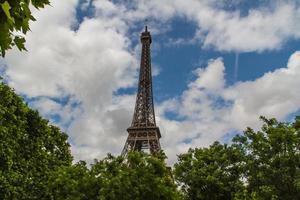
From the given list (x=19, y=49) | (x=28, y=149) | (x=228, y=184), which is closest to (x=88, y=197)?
(x=28, y=149)

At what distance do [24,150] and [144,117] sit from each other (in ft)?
154

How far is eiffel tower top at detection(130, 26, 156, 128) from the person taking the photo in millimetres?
75625

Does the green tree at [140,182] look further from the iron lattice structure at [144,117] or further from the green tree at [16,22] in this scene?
the iron lattice structure at [144,117]

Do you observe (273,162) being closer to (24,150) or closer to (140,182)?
(140,182)

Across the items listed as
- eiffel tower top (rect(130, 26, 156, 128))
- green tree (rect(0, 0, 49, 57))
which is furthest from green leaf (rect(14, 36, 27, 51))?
eiffel tower top (rect(130, 26, 156, 128))

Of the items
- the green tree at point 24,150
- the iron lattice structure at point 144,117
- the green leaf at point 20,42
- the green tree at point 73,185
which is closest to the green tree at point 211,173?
the green tree at point 73,185

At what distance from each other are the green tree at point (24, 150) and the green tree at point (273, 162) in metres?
14.6

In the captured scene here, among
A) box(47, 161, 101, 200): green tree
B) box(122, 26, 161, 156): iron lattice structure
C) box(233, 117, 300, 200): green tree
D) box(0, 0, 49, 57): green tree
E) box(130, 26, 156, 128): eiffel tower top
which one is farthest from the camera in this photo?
box(130, 26, 156, 128): eiffel tower top

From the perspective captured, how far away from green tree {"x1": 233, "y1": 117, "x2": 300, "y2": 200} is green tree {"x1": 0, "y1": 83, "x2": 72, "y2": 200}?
47.9ft

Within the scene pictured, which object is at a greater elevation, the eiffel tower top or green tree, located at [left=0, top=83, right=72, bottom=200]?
the eiffel tower top

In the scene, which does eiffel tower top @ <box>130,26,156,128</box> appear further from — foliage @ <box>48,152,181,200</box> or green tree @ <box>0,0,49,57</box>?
green tree @ <box>0,0,49,57</box>

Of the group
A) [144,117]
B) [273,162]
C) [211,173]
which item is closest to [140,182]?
[211,173]

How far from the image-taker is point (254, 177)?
26.9 metres

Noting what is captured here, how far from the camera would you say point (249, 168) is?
1068 inches
